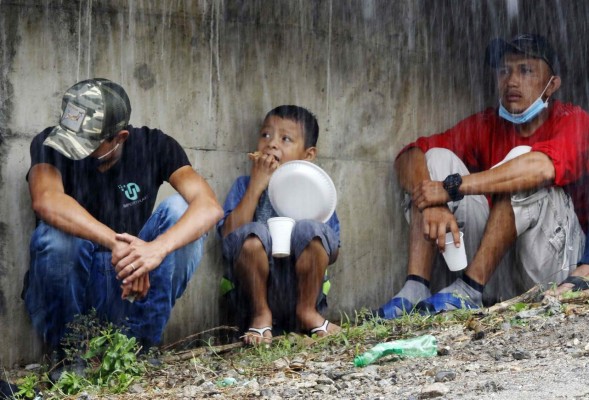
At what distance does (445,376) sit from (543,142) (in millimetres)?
2758

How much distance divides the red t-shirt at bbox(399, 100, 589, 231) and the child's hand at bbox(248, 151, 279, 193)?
44.0 inches

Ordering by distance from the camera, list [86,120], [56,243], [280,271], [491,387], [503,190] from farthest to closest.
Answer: [503,190] → [280,271] → [86,120] → [56,243] → [491,387]

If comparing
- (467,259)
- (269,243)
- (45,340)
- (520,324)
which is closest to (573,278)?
(467,259)

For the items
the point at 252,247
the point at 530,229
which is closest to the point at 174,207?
the point at 252,247

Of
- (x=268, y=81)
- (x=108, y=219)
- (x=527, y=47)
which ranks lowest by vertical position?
(x=108, y=219)

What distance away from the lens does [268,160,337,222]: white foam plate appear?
6.76m

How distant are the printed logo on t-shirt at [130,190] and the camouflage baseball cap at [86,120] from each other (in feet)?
1.02

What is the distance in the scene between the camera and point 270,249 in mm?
6566

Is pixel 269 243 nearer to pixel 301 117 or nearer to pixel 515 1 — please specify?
pixel 301 117

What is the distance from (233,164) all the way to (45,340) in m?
1.69

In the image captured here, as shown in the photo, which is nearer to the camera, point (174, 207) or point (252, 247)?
point (174, 207)

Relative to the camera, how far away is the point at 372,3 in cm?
791

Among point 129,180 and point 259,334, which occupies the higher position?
point 129,180

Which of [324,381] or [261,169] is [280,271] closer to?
[261,169]
